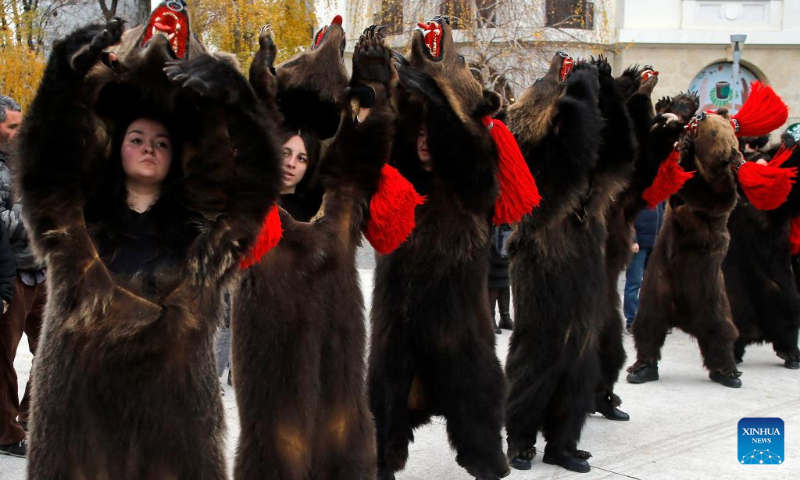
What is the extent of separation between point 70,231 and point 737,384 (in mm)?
5703

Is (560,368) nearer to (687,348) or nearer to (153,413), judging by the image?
(153,413)

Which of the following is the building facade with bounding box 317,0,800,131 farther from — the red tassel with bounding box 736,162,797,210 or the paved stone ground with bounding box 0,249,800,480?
the paved stone ground with bounding box 0,249,800,480

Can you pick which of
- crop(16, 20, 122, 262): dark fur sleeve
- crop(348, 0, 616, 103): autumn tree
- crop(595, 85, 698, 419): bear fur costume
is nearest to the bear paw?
crop(16, 20, 122, 262): dark fur sleeve

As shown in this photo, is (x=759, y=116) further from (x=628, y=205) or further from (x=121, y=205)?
(x=121, y=205)

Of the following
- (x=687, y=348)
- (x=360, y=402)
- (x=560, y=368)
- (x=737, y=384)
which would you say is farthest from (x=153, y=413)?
(x=687, y=348)

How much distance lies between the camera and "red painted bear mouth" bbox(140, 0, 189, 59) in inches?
106

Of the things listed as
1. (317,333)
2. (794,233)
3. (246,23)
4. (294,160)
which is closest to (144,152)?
(294,160)

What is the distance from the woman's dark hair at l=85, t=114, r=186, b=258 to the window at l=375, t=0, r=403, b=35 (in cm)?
1450

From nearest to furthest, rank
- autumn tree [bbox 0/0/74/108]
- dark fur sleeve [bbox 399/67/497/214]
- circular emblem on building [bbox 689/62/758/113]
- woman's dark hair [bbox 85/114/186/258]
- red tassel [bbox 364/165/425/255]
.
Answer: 1. woman's dark hair [bbox 85/114/186/258]
2. red tassel [bbox 364/165/425/255]
3. dark fur sleeve [bbox 399/67/497/214]
4. autumn tree [bbox 0/0/74/108]
5. circular emblem on building [bbox 689/62/758/113]

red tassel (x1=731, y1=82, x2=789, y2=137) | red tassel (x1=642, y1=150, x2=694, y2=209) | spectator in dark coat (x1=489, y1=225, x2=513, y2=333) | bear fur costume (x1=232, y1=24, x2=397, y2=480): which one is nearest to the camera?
bear fur costume (x1=232, y1=24, x2=397, y2=480)

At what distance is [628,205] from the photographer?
19.2 ft

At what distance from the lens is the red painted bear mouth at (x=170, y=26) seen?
2.70m

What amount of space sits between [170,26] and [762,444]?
3.95m

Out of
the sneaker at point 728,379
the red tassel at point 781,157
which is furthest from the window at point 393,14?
the sneaker at point 728,379
